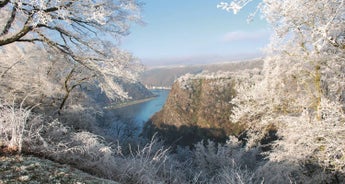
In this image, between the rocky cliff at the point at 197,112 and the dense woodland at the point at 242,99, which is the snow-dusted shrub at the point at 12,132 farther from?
the rocky cliff at the point at 197,112

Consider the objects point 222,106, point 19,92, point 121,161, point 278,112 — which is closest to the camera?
point 121,161

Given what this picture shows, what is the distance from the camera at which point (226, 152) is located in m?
23.5

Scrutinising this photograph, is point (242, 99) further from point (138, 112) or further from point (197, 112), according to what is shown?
point (138, 112)

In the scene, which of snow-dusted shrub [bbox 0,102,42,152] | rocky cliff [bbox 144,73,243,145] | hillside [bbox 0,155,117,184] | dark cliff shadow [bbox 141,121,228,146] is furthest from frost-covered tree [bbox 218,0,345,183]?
dark cliff shadow [bbox 141,121,228,146]

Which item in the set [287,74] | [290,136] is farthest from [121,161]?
[287,74]

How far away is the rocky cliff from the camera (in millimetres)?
64250

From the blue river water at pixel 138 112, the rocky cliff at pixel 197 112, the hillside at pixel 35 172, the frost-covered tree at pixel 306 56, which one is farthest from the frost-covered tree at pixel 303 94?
the rocky cliff at pixel 197 112

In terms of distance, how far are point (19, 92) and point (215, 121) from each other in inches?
2266

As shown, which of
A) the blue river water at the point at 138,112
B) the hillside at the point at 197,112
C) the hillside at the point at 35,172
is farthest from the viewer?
the blue river water at the point at 138,112

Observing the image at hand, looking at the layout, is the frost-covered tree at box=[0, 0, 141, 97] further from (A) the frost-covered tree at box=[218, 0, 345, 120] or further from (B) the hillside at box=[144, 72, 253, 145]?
(B) the hillside at box=[144, 72, 253, 145]

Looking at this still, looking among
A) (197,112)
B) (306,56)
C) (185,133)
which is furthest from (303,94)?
(197,112)

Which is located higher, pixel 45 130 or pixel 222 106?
pixel 45 130

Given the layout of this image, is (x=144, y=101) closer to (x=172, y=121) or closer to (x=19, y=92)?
(x=172, y=121)

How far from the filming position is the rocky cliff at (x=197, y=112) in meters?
64.2
